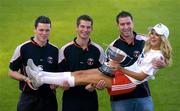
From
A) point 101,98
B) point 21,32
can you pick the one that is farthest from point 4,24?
point 101,98

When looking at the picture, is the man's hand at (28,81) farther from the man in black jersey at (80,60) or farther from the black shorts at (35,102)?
the man in black jersey at (80,60)

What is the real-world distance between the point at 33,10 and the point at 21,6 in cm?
84

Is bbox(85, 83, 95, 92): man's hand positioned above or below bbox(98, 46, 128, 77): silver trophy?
below

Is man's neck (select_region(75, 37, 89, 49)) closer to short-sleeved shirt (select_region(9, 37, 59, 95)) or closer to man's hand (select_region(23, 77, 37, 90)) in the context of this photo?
short-sleeved shirt (select_region(9, 37, 59, 95))

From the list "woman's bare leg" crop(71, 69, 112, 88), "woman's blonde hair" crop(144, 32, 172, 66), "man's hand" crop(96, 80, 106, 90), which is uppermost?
"woman's blonde hair" crop(144, 32, 172, 66)

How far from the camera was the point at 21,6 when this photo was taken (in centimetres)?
1652

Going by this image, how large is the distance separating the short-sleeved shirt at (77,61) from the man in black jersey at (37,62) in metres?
0.17

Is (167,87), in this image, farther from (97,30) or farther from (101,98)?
(97,30)

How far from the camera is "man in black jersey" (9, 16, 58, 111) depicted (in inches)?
257

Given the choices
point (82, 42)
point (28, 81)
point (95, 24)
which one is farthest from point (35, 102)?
point (95, 24)

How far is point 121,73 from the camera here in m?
6.32

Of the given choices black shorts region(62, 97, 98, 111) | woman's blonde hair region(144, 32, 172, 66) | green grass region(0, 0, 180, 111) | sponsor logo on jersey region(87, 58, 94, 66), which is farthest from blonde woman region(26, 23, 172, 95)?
green grass region(0, 0, 180, 111)

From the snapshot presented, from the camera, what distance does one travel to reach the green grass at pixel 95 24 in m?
9.34

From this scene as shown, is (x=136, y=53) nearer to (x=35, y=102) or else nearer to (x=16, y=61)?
(x=35, y=102)
